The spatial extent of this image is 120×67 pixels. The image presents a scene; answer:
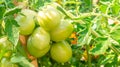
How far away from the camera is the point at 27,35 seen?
3.63 feet

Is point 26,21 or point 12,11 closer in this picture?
point 12,11

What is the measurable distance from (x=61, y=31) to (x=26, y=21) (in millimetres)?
119

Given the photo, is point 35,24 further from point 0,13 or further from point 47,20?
point 0,13

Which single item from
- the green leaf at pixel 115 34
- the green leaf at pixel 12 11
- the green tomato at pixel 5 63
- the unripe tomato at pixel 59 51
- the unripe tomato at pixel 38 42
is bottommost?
the unripe tomato at pixel 59 51

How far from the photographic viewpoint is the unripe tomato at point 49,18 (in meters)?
1.05

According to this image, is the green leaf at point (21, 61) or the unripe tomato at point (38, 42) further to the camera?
the unripe tomato at point (38, 42)

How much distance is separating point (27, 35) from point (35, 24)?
1.8 inches

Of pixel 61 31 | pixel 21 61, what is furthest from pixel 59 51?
pixel 21 61

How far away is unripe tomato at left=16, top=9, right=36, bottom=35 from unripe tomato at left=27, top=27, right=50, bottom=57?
2 cm

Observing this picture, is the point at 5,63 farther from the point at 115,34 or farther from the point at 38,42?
the point at 115,34

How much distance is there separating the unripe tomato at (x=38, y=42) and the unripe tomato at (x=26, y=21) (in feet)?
0.08

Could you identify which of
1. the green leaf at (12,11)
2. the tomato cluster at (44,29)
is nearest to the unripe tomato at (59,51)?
the tomato cluster at (44,29)

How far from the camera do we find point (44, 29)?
1076 millimetres

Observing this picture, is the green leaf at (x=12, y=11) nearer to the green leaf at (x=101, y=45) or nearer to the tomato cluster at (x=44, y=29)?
the tomato cluster at (x=44, y=29)
